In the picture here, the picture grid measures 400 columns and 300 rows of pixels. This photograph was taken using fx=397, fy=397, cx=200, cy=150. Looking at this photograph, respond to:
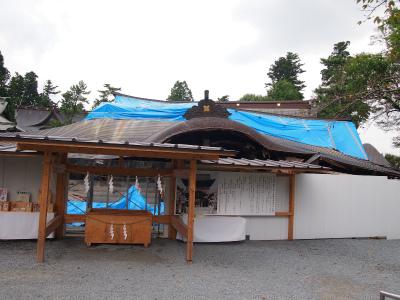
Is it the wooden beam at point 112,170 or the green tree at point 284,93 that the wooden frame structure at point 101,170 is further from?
the green tree at point 284,93

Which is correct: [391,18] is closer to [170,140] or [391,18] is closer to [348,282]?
[348,282]

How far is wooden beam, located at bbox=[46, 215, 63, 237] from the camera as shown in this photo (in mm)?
7850

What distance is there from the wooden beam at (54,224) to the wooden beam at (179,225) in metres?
2.70

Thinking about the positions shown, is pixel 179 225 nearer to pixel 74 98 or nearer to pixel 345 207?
pixel 345 207

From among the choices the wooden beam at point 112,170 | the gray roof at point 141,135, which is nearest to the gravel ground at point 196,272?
the wooden beam at point 112,170

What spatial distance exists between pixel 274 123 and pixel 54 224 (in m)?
10.6

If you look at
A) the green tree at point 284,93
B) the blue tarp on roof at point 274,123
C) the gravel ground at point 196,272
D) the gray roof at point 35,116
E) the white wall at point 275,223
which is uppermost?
the green tree at point 284,93

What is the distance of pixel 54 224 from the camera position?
857cm

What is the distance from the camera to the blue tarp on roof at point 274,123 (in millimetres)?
16375

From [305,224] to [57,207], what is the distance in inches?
271

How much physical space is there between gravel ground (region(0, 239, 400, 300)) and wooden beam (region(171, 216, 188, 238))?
0.45 m

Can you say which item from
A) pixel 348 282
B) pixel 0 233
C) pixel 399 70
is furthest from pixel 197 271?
pixel 399 70

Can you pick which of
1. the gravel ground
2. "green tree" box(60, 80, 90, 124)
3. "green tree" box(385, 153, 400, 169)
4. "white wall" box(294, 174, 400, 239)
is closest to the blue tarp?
the gravel ground

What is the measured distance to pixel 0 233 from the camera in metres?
9.22
